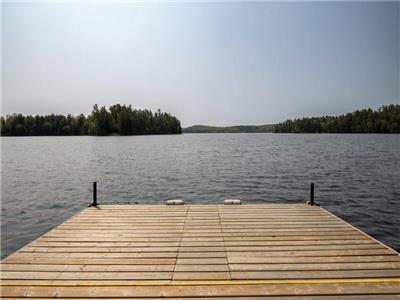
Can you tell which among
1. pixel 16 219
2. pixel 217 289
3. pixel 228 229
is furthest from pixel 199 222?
pixel 16 219

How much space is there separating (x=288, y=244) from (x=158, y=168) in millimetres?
20733

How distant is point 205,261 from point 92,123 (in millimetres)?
104545

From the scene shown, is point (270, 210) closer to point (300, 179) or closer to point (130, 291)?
point (130, 291)

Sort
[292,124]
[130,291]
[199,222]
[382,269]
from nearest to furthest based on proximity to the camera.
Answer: [130,291], [382,269], [199,222], [292,124]

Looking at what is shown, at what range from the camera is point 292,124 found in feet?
Result: 540

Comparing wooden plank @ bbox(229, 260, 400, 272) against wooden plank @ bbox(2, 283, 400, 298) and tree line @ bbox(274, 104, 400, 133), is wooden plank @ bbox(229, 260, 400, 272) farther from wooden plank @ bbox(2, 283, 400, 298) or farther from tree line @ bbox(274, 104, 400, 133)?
tree line @ bbox(274, 104, 400, 133)

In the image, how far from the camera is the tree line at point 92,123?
326 ft

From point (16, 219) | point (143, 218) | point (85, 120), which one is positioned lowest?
point (16, 219)

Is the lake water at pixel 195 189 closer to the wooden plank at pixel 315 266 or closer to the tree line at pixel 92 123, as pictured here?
the wooden plank at pixel 315 266

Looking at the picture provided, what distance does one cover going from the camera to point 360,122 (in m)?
121

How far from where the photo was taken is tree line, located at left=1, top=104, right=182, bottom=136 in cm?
9938

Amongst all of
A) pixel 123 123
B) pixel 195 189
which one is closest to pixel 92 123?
pixel 123 123

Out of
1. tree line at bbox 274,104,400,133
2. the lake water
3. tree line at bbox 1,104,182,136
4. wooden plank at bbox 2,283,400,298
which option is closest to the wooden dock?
wooden plank at bbox 2,283,400,298

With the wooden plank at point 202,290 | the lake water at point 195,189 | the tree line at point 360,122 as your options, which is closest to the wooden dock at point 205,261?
the wooden plank at point 202,290
